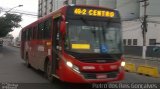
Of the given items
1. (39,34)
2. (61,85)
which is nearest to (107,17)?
(61,85)

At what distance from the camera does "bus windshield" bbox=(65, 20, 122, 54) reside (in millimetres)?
11586

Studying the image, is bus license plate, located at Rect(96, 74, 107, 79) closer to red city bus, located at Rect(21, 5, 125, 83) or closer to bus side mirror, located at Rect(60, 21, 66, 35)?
red city bus, located at Rect(21, 5, 125, 83)

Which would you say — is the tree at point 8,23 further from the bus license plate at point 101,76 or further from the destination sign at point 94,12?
the bus license plate at point 101,76

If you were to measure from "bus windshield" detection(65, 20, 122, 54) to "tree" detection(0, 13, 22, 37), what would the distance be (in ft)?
180

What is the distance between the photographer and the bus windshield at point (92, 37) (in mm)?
11586

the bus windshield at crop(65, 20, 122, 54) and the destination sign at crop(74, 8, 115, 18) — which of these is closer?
the bus windshield at crop(65, 20, 122, 54)

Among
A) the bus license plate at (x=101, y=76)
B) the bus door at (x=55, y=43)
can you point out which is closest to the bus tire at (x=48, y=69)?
the bus door at (x=55, y=43)

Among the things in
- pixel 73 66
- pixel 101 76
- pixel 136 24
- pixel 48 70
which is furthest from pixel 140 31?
pixel 73 66

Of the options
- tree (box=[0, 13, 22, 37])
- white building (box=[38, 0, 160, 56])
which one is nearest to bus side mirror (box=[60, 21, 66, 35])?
white building (box=[38, 0, 160, 56])

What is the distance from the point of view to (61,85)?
13.2 m

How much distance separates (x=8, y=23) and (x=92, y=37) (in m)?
59.7

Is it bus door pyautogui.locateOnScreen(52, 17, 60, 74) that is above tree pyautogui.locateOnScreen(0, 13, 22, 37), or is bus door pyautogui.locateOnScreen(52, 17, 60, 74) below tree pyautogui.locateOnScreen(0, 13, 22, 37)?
below

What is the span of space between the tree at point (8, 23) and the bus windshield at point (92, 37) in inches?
2156

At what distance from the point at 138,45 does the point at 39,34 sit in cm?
3933
